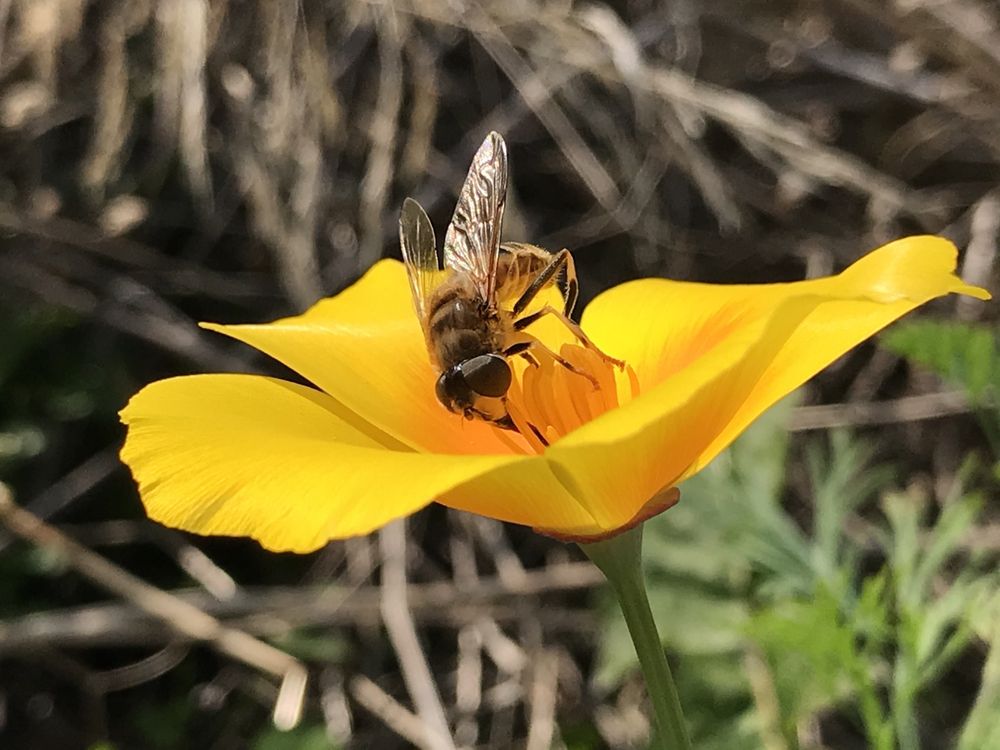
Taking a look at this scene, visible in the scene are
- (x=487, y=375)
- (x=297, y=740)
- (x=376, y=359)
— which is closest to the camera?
(x=487, y=375)

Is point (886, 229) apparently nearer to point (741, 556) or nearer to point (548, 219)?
point (548, 219)

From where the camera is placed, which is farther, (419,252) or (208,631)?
(208,631)

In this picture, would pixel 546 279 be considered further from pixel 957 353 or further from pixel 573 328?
pixel 957 353

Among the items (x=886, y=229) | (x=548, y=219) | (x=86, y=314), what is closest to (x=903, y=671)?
(x=886, y=229)

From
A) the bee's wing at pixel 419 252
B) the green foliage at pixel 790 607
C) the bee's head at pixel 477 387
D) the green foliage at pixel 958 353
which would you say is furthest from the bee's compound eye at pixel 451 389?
the green foliage at pixel 958 353

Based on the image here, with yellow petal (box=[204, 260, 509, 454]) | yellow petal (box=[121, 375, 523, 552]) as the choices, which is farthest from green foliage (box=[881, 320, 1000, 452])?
yellow petal (box=[121, 375, 523, 552])

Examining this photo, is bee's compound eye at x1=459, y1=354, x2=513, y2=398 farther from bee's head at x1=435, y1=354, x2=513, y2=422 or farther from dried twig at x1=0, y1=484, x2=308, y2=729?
dried twig at x1=0, y1=484, x2=308, y2=729

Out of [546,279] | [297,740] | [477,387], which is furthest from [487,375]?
[297,740]

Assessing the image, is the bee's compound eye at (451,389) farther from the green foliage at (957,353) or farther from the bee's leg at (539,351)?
the green foliage at (957,353)
